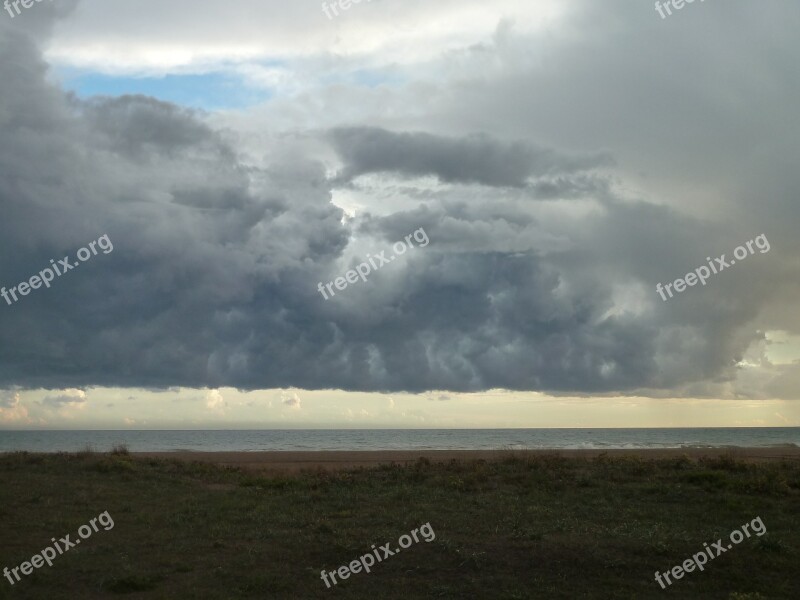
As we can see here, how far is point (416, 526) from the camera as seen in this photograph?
18328mm

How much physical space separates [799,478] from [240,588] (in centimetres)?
2037

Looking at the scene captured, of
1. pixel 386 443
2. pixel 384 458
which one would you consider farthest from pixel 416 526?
pixel 386 443

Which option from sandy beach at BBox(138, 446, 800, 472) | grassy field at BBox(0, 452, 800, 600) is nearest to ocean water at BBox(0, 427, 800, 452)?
sandy beach at BBox(138, 446, 800, 472)

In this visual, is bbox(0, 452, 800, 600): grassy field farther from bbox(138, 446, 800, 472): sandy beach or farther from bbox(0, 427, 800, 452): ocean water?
bbox(0, 427, 800, 452): ocean water

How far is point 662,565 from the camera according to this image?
47.6ft

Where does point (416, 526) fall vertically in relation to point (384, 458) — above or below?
above

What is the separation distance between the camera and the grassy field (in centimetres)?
1362

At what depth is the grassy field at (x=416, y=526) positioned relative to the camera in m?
13.6

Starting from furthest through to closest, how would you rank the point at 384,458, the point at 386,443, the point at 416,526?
the point at 386,443
the point at 384,458
the point at 416,526

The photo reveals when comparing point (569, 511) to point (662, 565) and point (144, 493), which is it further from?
point (144, 493)

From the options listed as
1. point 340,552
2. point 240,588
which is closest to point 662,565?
point 340,552

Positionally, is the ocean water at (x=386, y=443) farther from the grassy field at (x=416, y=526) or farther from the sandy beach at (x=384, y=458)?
the grassy field at (x=416, y=526)

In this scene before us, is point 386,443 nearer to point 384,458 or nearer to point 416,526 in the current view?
point 384,458

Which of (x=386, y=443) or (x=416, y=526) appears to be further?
(x=386, y=443)
